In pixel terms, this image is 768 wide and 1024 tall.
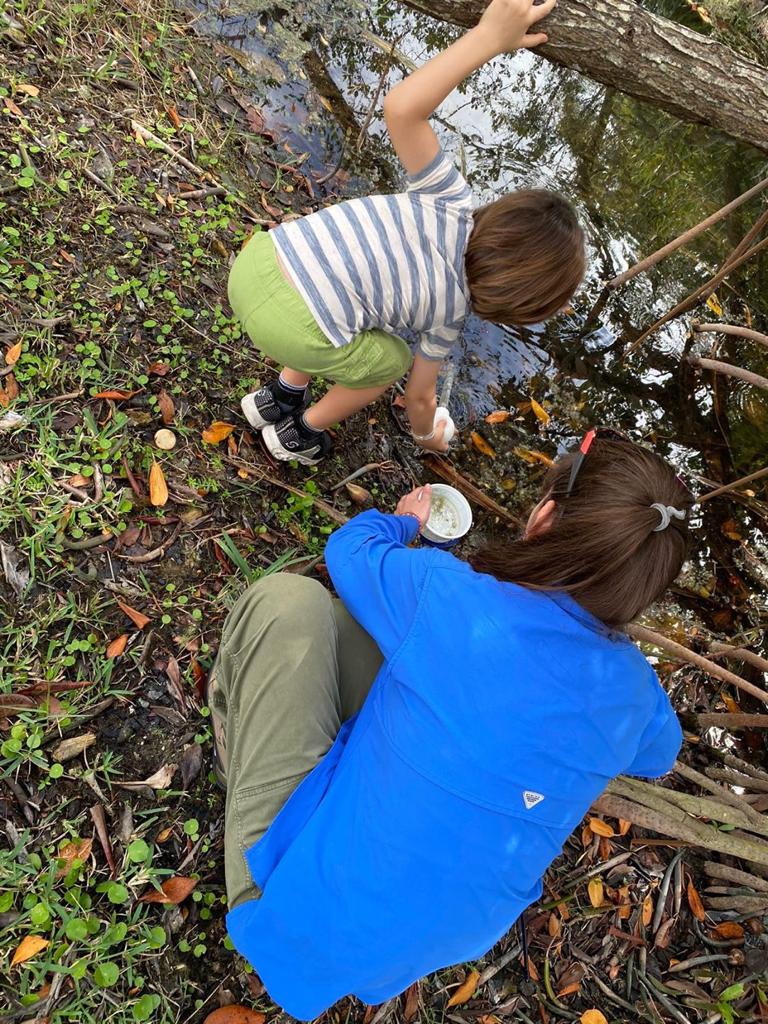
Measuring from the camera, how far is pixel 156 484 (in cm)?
230

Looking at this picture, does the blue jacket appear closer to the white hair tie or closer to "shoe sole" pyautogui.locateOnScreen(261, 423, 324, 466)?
the white hair tie

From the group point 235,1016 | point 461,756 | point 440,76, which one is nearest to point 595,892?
point 235,1016

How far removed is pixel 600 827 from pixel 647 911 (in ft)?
1.03

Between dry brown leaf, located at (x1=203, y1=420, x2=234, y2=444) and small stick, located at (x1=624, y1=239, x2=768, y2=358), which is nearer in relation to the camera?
dry brown leaf, located at (x1=203, y1=420, x2=234, y2=444)

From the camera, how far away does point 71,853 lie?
1723 millimetres

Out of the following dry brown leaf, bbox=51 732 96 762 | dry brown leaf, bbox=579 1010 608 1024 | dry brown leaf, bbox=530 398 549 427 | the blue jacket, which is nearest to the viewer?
the blue jacket

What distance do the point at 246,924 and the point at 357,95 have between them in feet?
13.8

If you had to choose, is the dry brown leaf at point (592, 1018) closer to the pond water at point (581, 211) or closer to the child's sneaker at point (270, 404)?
the pond water at point (581, 211)

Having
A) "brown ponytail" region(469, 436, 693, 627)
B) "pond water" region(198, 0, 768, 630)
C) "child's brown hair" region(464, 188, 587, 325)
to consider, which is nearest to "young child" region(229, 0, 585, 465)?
"child's brown hair" region(464, 188, 587, 325)

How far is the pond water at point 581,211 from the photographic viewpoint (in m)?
3.37

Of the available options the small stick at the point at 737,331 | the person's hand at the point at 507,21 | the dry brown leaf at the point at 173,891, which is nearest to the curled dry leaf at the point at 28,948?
the dry brown leaf at the point at 173,891

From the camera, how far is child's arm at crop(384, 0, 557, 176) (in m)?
1.76

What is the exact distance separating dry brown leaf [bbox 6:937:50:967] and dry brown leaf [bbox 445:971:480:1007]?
4.05 ft

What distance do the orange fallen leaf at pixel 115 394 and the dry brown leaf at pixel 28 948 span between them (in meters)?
1.65
